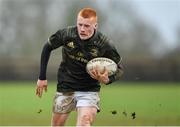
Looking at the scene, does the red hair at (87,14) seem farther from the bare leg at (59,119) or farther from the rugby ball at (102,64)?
the bare leg at (59,119)

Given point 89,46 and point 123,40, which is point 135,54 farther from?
point 89,46

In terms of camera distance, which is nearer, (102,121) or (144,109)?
(102,121)

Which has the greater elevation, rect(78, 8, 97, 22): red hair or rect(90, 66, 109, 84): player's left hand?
rect(78, 8, 97, 22): red hair

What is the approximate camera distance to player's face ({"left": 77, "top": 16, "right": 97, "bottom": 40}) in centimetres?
845

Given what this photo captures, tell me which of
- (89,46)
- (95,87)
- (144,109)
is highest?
(89,46)

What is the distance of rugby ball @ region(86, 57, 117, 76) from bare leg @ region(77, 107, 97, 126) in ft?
1.77

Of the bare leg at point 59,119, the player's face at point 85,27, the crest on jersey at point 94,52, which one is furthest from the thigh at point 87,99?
the player's face at point 85,27

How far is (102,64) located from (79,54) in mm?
370

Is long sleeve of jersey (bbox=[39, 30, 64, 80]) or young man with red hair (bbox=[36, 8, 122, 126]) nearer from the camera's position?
young man with red hair (bbox=[36, 8, 122, 126])

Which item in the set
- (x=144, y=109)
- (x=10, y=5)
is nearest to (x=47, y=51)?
(x=144, y=109)

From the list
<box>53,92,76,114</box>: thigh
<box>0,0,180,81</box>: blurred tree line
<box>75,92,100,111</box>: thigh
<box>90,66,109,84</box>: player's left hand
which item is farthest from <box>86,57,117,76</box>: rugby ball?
<box>0,0,180,81</box>: blurred tree line

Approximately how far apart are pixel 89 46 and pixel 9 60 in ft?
100.0

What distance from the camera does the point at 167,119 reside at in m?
15.9

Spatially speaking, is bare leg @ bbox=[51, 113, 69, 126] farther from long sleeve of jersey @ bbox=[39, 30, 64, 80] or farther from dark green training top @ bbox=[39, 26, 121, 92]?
long sleeve of jersey @ bbox=[39, 30, 64, 80]
